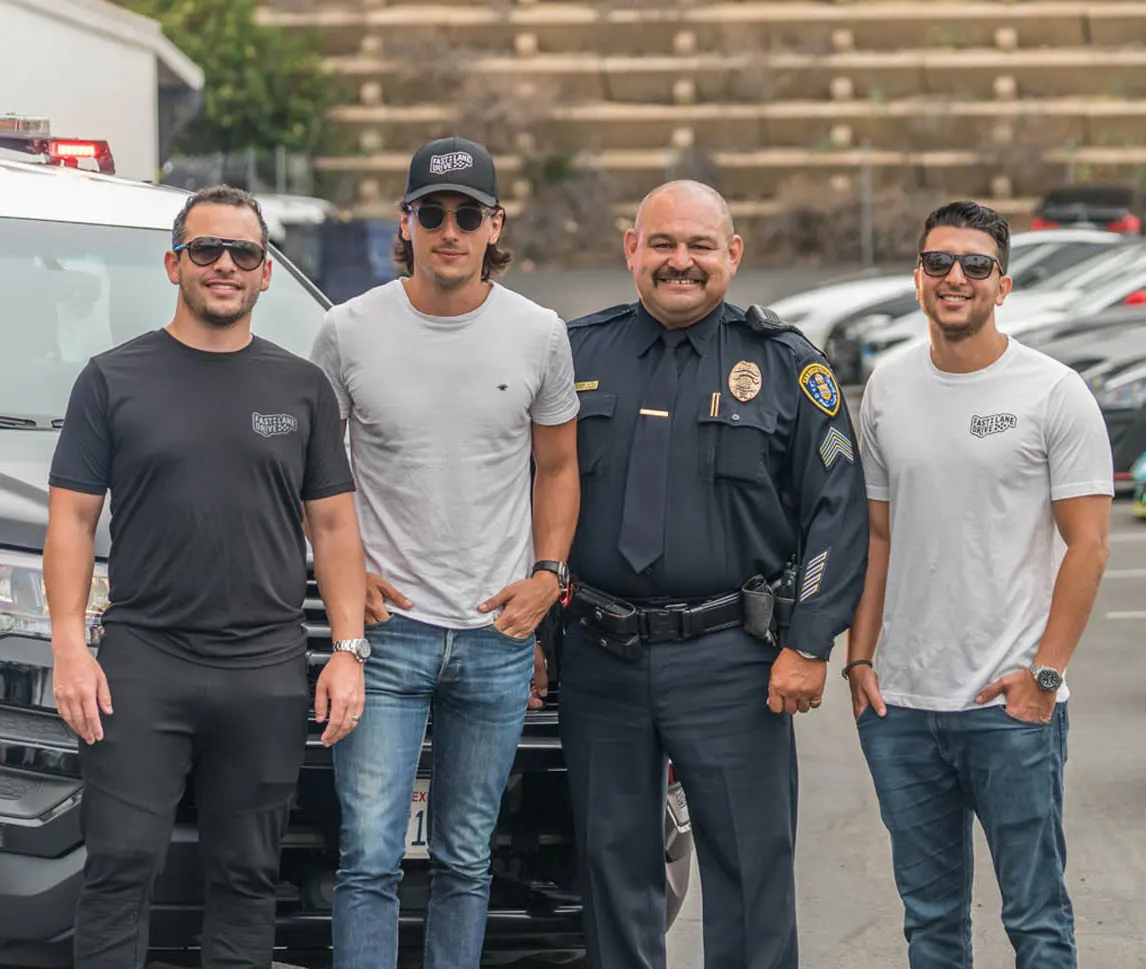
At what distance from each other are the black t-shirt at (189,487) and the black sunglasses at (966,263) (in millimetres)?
1365

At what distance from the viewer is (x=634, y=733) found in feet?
14.2

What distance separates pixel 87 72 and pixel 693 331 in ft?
19.3

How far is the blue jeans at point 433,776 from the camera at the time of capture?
4141 millimetres

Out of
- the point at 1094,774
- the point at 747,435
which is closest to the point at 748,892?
the point at 747,435

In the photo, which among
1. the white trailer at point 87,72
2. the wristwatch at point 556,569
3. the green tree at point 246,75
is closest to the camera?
the wristwatch at point 556,569

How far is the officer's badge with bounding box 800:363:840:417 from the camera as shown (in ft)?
14.2

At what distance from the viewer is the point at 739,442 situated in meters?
4.29

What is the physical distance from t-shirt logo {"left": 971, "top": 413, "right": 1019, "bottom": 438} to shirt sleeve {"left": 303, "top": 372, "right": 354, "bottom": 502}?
1.27 meters

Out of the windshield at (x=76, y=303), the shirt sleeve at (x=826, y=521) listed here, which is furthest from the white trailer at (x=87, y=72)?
the shirt sleeve at (x=826, y=521)

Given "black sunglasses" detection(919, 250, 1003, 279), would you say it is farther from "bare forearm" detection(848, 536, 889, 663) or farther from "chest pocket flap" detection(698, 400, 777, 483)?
"bare forearm" detection(848, 536, 889, 663)

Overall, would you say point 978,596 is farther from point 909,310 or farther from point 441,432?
point 909,310

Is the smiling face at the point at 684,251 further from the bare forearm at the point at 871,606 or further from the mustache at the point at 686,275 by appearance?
the bare forearm at the point at 871,606

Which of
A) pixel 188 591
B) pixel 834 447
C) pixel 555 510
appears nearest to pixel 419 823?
pixel 555 510

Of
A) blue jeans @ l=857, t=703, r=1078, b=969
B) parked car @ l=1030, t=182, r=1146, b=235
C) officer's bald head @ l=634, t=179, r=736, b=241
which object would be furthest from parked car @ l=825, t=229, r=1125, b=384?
parked car @ l=1030, t=182, r=1146, b=235
